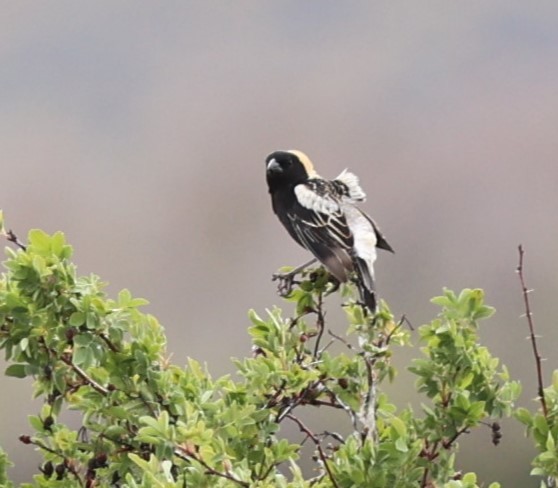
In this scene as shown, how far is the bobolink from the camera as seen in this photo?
11.8 ft

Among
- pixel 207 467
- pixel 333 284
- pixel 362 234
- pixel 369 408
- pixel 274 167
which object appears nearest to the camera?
pixel 207 467

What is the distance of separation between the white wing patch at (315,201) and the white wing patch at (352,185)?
4.4 inches

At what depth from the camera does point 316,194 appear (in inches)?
172

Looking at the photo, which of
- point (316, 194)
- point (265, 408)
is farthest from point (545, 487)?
point (316, 194)

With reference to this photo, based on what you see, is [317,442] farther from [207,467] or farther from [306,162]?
[306,162]

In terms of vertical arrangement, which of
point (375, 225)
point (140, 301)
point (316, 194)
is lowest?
point (140, 301)

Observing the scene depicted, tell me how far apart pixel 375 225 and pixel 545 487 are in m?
2.10

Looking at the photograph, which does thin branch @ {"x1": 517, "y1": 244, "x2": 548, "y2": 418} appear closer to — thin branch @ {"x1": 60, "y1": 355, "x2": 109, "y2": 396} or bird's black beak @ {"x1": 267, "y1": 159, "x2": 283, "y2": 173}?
thin branch @ {"x1": 60, "y1": 355, "x2": 109, "y2": 396}

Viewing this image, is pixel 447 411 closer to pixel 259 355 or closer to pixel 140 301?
pixel 259 355

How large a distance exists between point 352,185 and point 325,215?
0.33 m

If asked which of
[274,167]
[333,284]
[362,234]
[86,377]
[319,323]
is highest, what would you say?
[274,167]

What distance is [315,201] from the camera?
4.29 m

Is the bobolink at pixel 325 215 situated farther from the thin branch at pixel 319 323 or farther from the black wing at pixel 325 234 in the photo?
the thin branch at pixel 319 323

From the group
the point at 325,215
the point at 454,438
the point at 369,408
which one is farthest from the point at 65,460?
the point at 325,215
